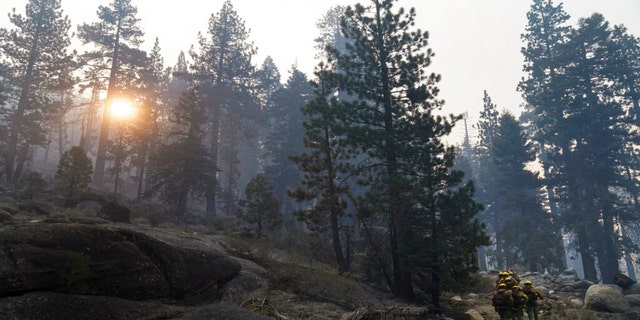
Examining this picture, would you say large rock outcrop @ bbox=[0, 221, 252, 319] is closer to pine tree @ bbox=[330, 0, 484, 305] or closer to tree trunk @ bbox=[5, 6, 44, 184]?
pine tree @ bbox=[330, 0, 484, 305]

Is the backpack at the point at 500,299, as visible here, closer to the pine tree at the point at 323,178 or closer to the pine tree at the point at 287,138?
the pine tree at the point at 323,178

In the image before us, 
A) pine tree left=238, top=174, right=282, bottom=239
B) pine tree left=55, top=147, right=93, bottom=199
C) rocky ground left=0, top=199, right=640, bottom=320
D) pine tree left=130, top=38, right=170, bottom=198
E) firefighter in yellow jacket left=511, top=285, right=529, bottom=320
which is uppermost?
pine tree left=130, top=38, right=170, bottom=198

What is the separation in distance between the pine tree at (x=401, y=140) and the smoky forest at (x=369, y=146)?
0.09 m

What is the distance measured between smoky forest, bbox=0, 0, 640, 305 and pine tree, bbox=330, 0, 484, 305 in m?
0.09

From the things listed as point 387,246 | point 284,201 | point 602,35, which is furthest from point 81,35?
point 602,35

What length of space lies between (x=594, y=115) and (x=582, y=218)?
28.9 feet

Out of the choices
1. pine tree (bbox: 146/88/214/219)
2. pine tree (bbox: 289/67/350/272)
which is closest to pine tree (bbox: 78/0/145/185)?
pine tree (bbox: 146/88/214/219)

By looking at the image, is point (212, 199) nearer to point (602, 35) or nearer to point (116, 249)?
point (116, 249)

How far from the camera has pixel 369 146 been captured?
16219 mm

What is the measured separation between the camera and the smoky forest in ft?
52.7

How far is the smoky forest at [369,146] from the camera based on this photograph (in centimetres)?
1608

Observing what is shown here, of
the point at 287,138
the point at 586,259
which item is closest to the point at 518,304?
the point at 586,259

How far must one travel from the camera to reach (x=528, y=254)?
1249 inches

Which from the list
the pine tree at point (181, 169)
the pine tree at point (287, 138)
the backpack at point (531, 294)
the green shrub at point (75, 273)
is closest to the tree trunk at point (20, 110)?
the pine tree at point (181, 169)
